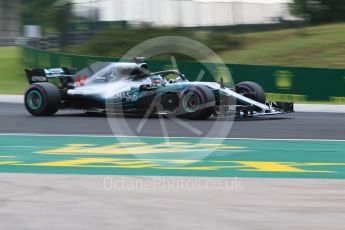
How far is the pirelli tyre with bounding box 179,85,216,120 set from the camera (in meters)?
13.9

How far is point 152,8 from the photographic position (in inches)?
1540

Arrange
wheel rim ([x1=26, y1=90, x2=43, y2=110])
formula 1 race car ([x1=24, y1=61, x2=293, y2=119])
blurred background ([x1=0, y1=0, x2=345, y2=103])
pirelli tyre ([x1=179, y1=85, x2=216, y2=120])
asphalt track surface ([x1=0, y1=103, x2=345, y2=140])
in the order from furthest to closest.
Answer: blurred background ([x1=0, y1=0, x2=345, y2=103]) → wheel rim ([x1=26, y1=90, x2=43, y2=110]) → formula 1 race car ([x1=24, y1=61, x2=293, y2=119]) → pirelli tyre ([x1=179, y1=85, x2=216, y2=120]) → asphalt track surface ([x1=0, y1=103, x2=345, y2=140])

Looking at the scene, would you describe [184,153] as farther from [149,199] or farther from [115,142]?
[149,199]

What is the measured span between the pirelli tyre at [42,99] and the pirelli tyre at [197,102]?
278cm

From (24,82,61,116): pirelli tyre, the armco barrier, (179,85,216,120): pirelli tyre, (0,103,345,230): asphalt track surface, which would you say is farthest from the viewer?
the armco barrier

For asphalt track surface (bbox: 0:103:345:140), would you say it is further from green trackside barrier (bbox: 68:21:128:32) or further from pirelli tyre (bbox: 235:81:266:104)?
green trackside barrier (bbox: 68:21:128:32)

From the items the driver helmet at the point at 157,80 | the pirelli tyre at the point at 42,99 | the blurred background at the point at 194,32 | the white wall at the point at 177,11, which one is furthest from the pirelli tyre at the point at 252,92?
the white wall at the point at 177,11

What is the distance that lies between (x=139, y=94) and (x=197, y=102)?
123 cm

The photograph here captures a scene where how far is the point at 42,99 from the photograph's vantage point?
15.3 meters

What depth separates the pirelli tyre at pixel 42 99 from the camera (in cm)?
1523

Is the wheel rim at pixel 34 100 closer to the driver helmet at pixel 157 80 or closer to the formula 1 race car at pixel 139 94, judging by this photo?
the formula 1 race car at pixel 139 94

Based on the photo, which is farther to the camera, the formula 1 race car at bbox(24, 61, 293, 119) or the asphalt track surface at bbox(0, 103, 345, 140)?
the formula 1 race car at bbox(24, 61, 293, 119)

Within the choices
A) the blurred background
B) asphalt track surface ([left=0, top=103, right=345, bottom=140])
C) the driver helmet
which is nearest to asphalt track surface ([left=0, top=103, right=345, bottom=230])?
asphalt track surface ([left=0, top=103, right=345, bottom=140])

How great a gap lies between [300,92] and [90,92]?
8.87 metres
